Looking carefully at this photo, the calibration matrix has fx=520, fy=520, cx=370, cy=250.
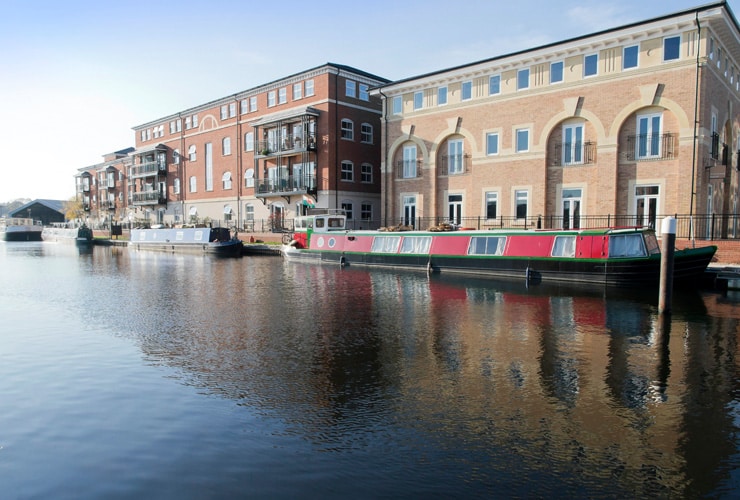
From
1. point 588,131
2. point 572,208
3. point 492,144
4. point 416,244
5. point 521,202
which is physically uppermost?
point 588,131

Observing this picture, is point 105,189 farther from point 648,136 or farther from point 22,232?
point 648,136

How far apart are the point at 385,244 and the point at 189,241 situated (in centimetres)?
2027

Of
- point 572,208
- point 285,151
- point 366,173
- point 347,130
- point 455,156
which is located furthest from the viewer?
point 366,173

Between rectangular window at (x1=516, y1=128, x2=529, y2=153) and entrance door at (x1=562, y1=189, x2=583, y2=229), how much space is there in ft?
11.2

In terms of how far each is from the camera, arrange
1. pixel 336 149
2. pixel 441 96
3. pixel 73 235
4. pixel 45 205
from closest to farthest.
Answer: pixel 441 96
pixel 336 149
pixel 73 235
pixel 45 205

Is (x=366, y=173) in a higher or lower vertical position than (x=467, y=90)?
lower

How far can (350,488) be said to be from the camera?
504cm

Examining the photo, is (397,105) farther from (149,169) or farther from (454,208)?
(149,169)

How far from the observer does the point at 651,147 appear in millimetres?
25250

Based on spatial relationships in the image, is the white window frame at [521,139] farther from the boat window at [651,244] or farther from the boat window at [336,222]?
the boat window at [651,244]

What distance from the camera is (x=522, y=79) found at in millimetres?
29266

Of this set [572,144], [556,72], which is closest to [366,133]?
[556,72]

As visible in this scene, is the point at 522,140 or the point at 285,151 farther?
the point at 285,151

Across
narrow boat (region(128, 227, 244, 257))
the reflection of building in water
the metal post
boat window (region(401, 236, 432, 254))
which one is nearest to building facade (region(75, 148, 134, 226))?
narrow boat (region(128, 227, 244, 257))
